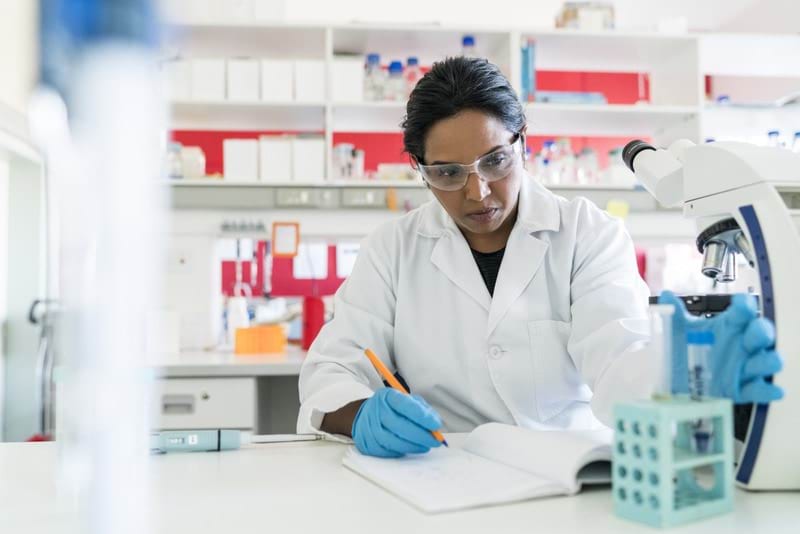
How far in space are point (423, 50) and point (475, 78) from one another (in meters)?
2.05

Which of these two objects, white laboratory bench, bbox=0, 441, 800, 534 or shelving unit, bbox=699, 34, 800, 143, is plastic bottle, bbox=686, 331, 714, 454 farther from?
shelving unit, bbox=699, 34, 800, 143

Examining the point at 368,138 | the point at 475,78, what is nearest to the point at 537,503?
the point at 475,78

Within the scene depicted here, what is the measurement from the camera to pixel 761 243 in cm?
83

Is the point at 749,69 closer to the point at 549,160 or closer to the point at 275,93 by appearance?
the point at 549,160

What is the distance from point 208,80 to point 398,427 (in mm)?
2461

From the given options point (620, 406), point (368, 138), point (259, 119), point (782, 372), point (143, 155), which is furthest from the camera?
point (368, 138)

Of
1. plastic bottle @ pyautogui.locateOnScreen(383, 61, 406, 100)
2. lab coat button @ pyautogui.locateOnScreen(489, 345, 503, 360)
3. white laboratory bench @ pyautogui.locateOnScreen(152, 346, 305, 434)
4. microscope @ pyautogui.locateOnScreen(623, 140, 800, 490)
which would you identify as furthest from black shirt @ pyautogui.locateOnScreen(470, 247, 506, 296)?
plastic bottle @ pyautogui.locateOnScreen(383, 61, 406, 100)

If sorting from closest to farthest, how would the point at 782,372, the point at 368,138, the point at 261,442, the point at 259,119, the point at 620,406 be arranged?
1. the point at 620,406
2. the point at 782,372
3. the point at 261,442
4. the point at 259,119
5. the point at 368,138

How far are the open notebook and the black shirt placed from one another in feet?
1.77

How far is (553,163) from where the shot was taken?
3256 millimetres

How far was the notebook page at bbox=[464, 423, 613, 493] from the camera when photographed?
0.78m

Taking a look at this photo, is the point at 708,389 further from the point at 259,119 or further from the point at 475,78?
the point at 259,119

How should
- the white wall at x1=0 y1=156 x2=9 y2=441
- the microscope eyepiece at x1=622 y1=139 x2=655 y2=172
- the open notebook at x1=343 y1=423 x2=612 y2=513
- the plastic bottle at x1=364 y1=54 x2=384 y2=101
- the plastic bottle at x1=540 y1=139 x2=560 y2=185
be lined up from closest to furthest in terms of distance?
the open notebook at x1=343 y1=423 x2=612 y2=513, the microscope eyepiece at x1=622 y1=139 x2=655 y2=172, the plastic bottle at x1=364 y1=54 x2=384 y2=101, the plastic bottle at x1=540 y1=139 x2=560 y2=185, the white wall at x1=0 y1=156 x2=9 y2=441

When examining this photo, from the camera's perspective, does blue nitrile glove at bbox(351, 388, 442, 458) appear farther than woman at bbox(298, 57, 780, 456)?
No
